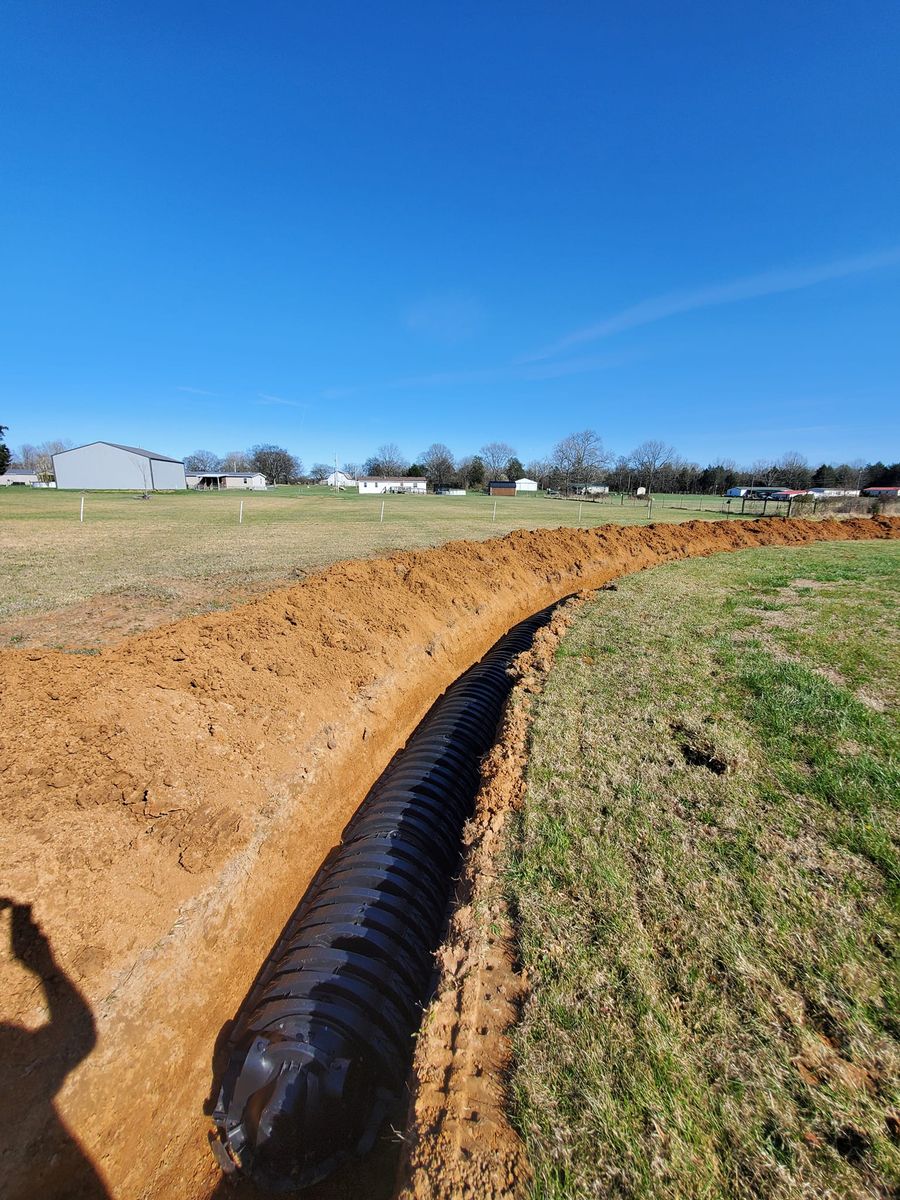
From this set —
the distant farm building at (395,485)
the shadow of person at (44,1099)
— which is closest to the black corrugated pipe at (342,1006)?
the shadow of person at (44,1099)

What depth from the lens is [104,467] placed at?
211 feet

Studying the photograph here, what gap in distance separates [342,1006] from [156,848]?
1.71 metres

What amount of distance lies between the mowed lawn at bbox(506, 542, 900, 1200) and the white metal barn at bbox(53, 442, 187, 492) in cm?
7592

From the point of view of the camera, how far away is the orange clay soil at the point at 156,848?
2.42 meters

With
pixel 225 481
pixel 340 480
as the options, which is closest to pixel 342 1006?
pixel 225 481

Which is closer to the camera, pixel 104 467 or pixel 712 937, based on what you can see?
pixel 712 937

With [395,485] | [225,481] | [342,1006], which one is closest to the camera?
[342,1006]

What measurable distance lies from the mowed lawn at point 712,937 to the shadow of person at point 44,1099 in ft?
7.73

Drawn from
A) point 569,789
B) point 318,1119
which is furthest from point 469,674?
point 318,1119

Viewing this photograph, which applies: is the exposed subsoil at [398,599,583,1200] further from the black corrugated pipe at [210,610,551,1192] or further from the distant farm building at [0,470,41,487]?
the distant farm building at [0,470,41,487]

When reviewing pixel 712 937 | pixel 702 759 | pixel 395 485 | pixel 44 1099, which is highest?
pixel 395 485

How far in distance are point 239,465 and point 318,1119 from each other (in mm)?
147311

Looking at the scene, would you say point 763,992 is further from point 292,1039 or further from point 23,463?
point 23,463

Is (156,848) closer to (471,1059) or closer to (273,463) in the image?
(471,1059)
